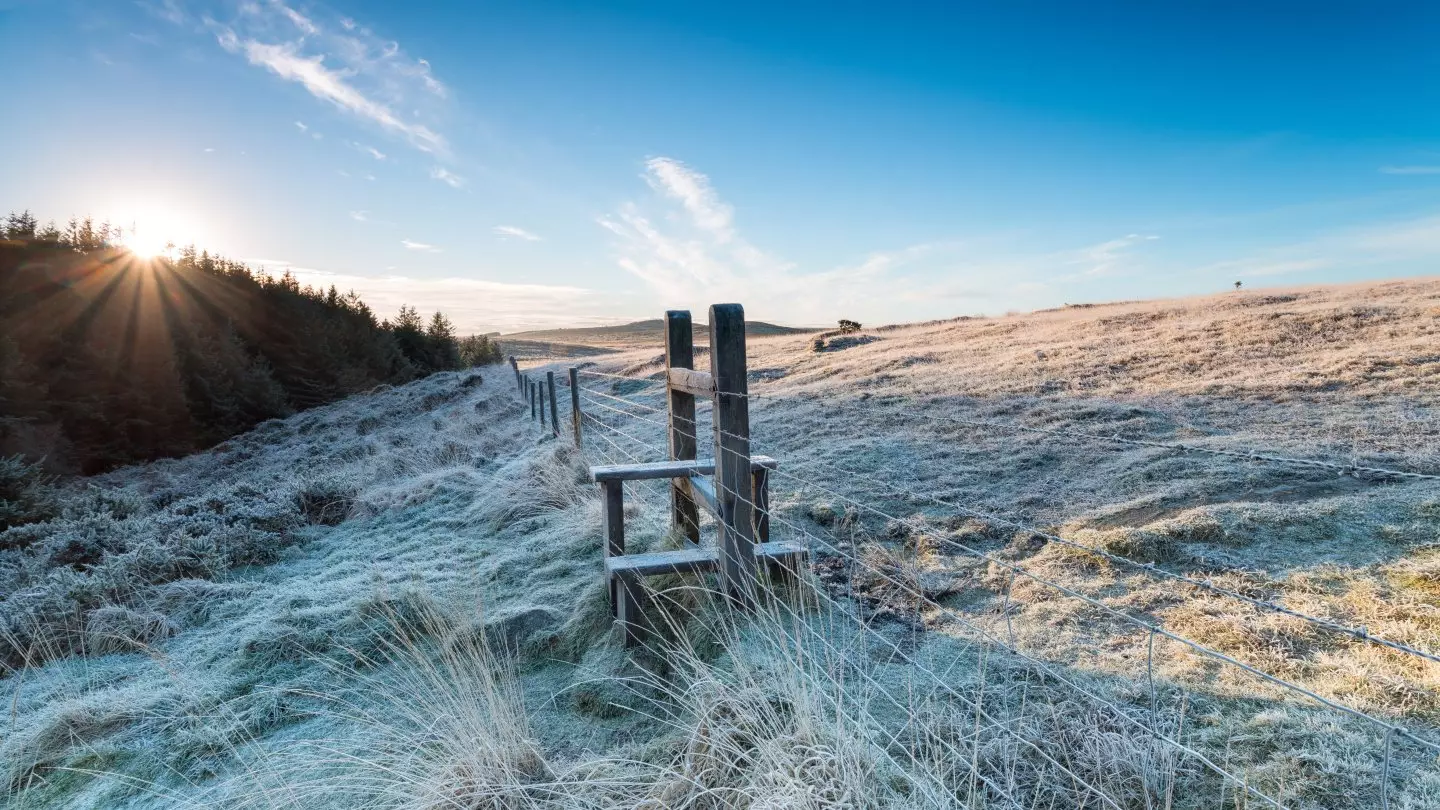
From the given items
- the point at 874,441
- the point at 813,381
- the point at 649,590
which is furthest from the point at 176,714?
the point at 813,381

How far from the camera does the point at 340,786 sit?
290 cm

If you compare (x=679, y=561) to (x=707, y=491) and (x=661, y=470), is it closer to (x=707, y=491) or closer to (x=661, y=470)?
(x=707, y=491)

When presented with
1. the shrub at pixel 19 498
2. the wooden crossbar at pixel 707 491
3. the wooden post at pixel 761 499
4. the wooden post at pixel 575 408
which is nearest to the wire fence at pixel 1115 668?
the wooden post at pixel 761 499

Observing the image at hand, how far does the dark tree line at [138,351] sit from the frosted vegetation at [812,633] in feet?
22.9

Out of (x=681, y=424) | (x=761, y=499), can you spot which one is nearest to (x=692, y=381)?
(x=681, y=424)

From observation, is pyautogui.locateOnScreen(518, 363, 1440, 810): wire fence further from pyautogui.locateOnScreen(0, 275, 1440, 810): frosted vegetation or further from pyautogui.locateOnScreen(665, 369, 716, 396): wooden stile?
pyautogui.locateOnScreen(665, 369, 716, 396): wooden stile

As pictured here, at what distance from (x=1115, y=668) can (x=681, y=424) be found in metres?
2.94

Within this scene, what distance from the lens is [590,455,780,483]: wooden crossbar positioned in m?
4.31

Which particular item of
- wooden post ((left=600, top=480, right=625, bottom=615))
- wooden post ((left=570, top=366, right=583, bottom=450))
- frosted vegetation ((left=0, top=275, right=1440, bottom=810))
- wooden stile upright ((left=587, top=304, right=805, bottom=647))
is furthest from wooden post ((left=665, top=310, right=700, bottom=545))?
wooden post ((left=570, top=366, right=583, bottom=450))

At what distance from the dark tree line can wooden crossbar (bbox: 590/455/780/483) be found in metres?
10.9

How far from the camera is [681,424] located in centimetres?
512

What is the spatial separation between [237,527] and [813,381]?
1115 cm

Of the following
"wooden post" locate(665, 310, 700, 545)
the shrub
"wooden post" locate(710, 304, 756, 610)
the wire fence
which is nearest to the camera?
the wire fence

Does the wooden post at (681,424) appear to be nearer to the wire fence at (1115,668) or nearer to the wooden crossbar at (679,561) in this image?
the wire fence at (1115,668)
